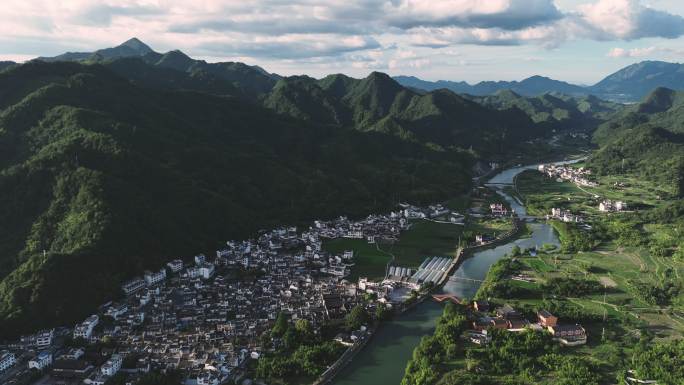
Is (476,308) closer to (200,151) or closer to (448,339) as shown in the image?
(448,339)

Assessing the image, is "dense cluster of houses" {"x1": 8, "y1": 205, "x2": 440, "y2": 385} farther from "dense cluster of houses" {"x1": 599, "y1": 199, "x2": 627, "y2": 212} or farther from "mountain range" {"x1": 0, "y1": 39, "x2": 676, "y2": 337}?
"dense cluster of houses" {"x1": 599, "y1": 199, "x2": 627, "y2": 212}

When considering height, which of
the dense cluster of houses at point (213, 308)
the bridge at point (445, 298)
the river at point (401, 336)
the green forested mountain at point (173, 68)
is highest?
the green forested mountain at point (173, 68)

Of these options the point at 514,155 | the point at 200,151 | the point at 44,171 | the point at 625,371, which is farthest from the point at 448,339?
the point at 514,155

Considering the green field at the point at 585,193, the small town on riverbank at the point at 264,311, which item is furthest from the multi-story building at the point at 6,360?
the green field at the point at 585,193

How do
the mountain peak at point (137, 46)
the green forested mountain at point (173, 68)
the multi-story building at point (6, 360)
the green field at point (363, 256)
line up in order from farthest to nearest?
the mountain peak at point (137, 46), the green forested mountain at point (173, 68), the green field at point (363, 256), the multi-story building at point (6, 360)

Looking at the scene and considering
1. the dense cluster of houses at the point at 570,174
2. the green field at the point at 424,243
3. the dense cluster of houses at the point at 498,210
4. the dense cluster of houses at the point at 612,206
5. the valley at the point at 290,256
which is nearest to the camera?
the valley at the point at 290,256

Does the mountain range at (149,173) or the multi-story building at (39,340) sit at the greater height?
the mountain range at (149,173)

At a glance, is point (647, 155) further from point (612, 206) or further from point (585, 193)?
point (612, 206)

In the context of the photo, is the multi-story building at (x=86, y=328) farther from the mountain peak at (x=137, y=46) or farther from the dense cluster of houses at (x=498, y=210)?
the mountain peak at (x=137, y=46)
